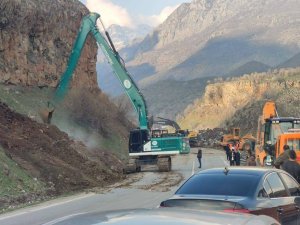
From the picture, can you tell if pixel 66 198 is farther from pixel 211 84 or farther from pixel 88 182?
pixel 211 84

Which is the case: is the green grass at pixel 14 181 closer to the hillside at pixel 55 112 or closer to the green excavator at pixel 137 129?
the hillside at pixel 55 112

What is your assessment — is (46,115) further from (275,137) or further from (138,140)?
(275,137)

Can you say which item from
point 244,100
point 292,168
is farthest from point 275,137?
point 244,100

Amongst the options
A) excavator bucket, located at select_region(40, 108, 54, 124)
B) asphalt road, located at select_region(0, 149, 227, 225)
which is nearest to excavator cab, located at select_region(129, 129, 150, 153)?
excavator bucket, located at select_region(40, 108, 54, 124)

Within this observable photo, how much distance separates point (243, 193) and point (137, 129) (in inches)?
1099

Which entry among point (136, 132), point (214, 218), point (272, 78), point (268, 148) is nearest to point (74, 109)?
point (136, 132)

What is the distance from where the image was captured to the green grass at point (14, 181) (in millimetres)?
21500

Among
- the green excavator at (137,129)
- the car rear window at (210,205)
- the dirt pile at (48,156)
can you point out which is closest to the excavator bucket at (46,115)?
the green excavator at (137,129)

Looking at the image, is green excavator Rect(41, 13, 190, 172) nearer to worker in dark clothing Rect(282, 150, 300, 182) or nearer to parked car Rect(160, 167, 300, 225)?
worker in dark clothing Rect(282, 150, 300, 182)

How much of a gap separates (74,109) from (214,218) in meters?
47.9

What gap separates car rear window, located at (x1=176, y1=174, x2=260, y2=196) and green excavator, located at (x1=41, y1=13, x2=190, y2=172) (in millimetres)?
25825

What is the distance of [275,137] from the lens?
27078mm

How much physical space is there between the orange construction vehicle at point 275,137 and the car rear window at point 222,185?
45.1ft

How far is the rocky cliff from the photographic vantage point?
48656 mm
